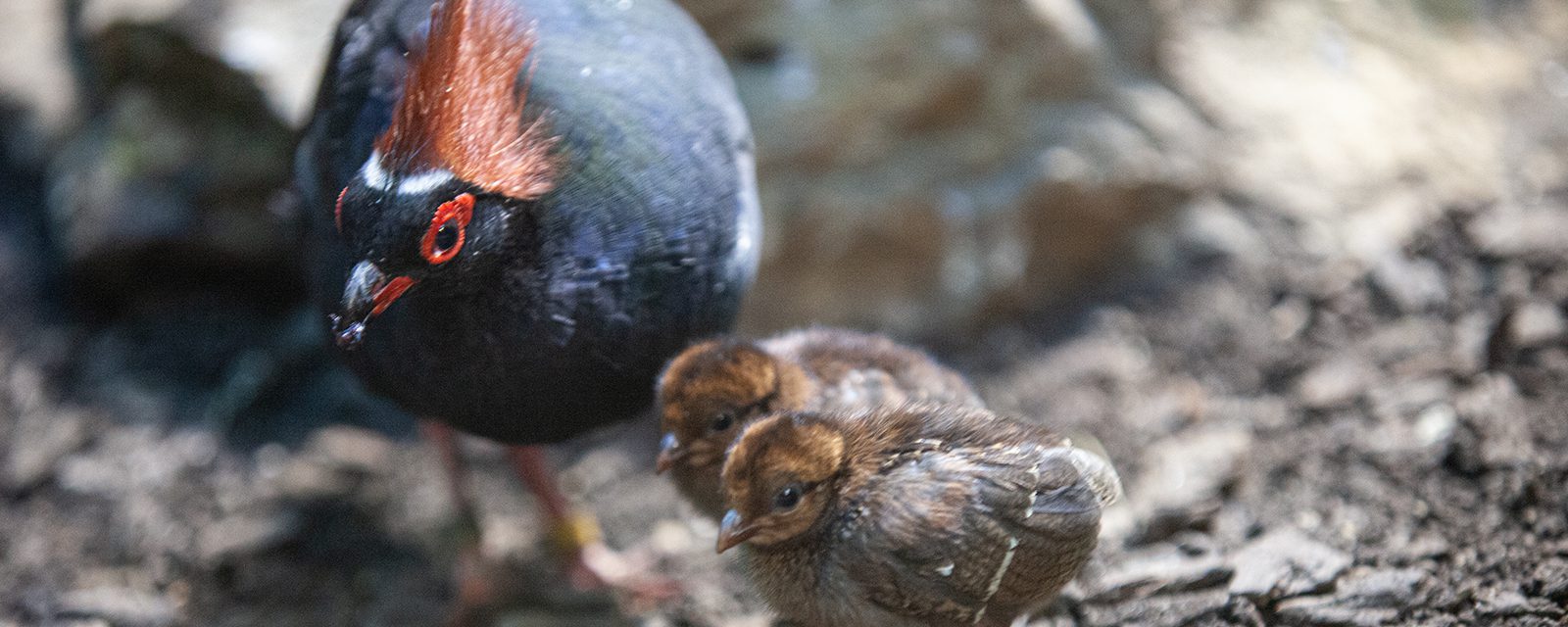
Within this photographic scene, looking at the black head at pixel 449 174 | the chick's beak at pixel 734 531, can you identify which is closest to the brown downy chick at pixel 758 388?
the chick's beak at pixel 734 531

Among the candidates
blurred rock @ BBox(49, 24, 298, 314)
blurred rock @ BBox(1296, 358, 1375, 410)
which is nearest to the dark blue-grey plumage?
blurred rock @ BBox(49, 24, 298, 314)

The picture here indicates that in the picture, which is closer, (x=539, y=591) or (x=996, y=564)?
(x=996, y=564)

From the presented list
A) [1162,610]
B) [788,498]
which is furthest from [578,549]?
[1162,610]

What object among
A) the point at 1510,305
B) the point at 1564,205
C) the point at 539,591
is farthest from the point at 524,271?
the point at 1564,205

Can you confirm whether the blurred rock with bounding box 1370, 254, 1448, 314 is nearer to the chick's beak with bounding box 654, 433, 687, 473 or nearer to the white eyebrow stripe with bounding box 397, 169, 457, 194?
the chick's beak with bounding box 654, 433, 687, 473

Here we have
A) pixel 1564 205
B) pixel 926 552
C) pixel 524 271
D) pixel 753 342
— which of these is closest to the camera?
pixel 926 552

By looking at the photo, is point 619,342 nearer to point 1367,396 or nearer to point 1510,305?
point 1367,396
